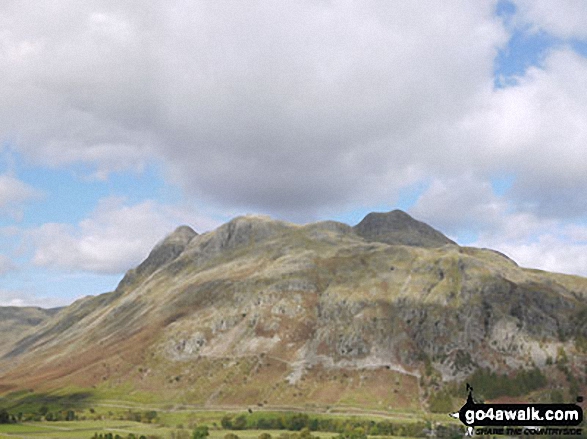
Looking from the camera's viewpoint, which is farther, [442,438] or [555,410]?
[442,438]

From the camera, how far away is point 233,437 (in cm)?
18562

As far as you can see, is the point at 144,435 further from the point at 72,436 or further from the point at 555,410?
the point at 555,410

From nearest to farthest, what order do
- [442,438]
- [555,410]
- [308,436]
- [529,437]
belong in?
[555,410]
[529,437]
[308,436]
[442,438]

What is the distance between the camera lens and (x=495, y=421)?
59.2m

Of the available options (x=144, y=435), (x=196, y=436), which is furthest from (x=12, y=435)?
(x=196, y=436)

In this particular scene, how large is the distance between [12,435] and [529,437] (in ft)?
540

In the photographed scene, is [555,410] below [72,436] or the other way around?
the other way around

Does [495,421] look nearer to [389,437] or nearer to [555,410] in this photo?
[555,410]

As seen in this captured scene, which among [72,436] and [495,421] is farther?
[72,436]

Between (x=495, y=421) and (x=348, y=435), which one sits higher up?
(x=495, y=421)

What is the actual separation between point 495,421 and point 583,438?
16198 centimetres

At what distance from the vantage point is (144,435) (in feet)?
618

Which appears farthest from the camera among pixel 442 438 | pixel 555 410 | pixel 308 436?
pixel 442 438

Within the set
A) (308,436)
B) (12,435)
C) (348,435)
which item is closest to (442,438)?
(348,435)
